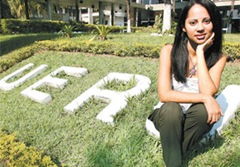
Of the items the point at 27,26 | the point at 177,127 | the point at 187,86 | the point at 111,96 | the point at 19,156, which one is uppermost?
the point at 27,26

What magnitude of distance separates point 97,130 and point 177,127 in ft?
5.13

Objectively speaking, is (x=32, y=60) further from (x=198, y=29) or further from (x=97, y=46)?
(x=198, y=29)

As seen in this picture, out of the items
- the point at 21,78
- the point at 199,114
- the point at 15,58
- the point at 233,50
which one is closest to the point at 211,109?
the point at 199,114

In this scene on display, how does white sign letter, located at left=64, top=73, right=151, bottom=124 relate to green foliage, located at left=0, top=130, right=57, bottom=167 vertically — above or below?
above

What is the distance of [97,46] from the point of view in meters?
6.86

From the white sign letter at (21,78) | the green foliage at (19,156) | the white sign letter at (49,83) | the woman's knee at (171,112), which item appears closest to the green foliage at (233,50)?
the white sign letter at (49,83)

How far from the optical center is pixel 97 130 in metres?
3.44

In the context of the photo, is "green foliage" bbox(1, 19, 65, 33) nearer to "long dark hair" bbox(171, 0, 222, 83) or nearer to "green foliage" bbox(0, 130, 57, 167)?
"green foliage" bbox(0, 130, 57, 167)

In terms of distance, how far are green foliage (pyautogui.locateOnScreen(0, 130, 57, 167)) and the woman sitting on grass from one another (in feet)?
4.38

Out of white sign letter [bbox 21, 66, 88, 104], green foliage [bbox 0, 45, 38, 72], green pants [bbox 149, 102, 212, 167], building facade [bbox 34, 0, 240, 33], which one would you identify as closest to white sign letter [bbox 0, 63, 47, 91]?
white sign letter [bbox 21, 66, 88, 104]

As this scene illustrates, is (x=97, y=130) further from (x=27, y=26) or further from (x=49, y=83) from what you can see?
(x=27, y=26)

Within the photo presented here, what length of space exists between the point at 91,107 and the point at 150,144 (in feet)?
4.71

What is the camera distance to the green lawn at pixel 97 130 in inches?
107

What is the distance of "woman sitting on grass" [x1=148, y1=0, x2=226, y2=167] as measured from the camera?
7.02ft
